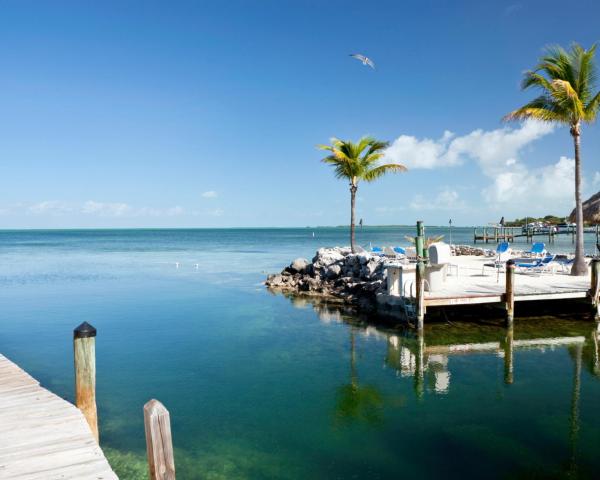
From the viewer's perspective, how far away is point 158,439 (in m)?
4.28

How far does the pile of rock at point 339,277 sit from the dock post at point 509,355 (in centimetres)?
513

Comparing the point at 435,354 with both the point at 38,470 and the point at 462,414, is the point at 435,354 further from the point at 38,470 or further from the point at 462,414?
the point at 38,470

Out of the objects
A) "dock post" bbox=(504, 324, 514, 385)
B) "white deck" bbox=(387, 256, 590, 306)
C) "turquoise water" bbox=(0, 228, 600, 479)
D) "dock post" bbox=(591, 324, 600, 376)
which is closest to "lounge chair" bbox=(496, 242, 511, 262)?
"white deck" bbox=(387, 256, 590, 306)

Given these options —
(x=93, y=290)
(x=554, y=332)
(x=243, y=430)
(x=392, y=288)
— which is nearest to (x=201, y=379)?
(x=243, y=430)

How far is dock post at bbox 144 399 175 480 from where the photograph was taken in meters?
4.23

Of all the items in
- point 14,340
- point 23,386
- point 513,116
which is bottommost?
point 14,340

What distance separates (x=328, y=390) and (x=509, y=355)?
562cm

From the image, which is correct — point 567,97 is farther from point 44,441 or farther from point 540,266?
point 44,441

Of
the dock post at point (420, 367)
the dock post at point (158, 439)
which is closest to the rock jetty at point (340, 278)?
the dock post at point (420, 367)

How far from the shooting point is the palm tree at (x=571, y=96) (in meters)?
17.8

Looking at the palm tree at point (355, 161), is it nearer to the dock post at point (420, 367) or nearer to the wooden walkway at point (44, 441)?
the dock post at point (420, 367)

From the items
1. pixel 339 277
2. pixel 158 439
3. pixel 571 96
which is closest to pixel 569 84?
pixel 571 96

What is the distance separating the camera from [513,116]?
19.0 m

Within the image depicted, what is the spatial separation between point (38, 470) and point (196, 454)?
10.5 ft
